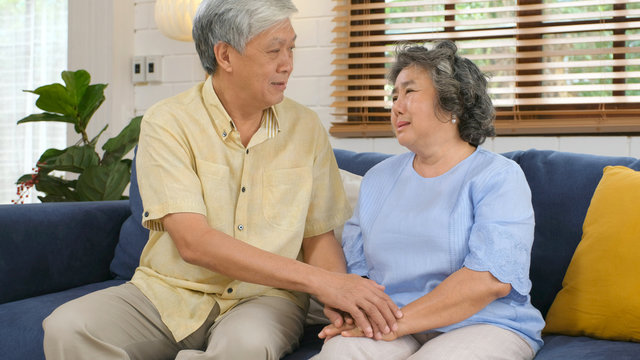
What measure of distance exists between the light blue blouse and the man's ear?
50 centimetres

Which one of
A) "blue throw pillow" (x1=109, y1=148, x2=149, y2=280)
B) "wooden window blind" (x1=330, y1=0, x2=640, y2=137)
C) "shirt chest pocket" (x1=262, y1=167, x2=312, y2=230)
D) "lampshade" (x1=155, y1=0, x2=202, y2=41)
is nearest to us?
"shirt chest pocket" (x1=262, y1=167, x2=312, y2=230)

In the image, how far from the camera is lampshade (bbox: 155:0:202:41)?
2863 mm

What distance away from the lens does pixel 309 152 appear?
5.51 feet

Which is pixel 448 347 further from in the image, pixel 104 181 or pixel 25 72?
pixel 25 72

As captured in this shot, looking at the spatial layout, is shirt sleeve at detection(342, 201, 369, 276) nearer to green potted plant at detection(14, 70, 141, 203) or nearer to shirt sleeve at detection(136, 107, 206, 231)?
shirt sleeve at detection(136, 107, 206, 231)

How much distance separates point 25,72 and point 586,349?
3.41 m

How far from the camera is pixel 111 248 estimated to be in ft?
7.10

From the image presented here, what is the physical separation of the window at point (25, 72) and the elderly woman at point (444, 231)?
269 cm

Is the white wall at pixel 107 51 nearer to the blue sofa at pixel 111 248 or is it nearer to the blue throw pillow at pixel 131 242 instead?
the blue sofa at pixel 111 248

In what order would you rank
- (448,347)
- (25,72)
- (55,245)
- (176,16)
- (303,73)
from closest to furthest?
(448,347) < (55,245) < (176,16) < (303,73) < (25,72)

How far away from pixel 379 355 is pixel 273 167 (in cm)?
55

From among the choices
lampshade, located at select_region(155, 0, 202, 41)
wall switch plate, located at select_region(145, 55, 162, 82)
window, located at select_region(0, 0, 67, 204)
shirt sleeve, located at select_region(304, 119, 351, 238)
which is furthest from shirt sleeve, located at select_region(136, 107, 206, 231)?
window, located at select_region(0, 0, 67, 204)

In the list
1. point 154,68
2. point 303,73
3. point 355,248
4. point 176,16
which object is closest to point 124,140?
point 176,16

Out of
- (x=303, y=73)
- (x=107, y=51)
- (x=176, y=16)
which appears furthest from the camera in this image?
(x=107, y=51)
